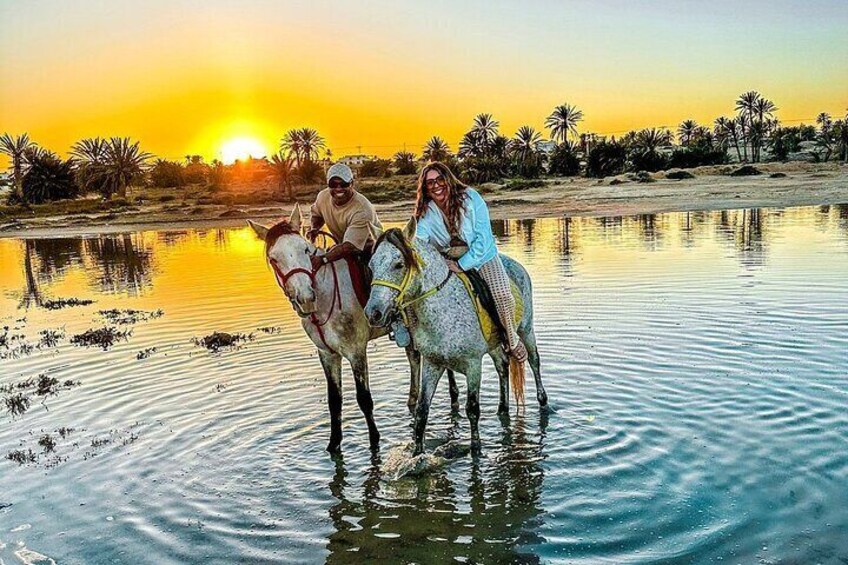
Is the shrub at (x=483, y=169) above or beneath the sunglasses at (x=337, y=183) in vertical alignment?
above

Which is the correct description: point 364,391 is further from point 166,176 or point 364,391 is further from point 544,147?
point 544,147

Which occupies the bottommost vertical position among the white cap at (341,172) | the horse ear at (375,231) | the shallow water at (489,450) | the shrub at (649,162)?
the shallow water at (489,450)

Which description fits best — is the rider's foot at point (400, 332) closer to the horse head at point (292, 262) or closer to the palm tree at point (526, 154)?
the horse head at point (292, 262)

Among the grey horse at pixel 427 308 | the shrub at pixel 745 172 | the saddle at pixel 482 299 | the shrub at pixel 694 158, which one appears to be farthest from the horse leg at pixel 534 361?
the shrub at pixel 694 158

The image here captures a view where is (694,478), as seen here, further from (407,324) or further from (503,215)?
(503,215)

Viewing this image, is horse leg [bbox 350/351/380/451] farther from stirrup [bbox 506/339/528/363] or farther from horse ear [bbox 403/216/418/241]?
horse ear [bbox 403/216/418/241]

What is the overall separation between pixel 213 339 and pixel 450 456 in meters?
6.76

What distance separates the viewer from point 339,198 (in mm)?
7453

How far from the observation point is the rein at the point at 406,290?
583cm

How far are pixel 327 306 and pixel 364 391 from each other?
3.33 feet

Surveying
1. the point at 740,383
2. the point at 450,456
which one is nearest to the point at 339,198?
the point at 450,456

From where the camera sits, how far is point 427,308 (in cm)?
634

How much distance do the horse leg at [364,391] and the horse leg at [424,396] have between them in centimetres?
74

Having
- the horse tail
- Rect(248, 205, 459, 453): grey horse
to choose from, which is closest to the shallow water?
the horse tail
